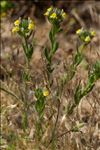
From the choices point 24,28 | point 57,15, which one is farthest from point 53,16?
point 24,28

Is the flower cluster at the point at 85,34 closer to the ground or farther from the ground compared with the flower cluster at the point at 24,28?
closer to the ground

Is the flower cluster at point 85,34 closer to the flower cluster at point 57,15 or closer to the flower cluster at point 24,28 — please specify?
the flower cluster at point 57,15

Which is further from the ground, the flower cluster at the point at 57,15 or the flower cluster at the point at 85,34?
the flower cluster at the point at 57,15

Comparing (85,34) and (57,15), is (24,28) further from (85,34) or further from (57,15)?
(85,34)

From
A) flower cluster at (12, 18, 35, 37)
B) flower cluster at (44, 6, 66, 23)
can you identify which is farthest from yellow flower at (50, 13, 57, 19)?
flower cluster at (12, 18, 35, 37)

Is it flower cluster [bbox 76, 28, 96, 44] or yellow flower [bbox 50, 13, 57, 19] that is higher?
yellow flower [bbox 50, 13, 57, 19]


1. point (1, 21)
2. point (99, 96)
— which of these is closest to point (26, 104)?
point (99, 96)

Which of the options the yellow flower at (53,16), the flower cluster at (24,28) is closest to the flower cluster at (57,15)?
the yellow flower at (53,16)

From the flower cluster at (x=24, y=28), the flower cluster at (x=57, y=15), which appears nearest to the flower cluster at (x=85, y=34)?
the flower cluster at (x=57, y=15)

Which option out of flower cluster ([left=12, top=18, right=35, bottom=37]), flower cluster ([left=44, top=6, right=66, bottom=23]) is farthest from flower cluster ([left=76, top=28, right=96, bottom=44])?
flower cluster ([left=12, top=18, right=35, bottom=37])

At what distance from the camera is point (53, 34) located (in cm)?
250

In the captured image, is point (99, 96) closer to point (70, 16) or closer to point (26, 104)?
point (26, 104)

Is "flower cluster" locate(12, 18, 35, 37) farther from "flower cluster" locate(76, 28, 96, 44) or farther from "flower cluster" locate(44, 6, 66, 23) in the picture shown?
"flower cluster" locate(76, 28, 96, 44)

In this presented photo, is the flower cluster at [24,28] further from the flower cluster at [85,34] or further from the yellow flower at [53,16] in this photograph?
the flower cluster at [85,34]
